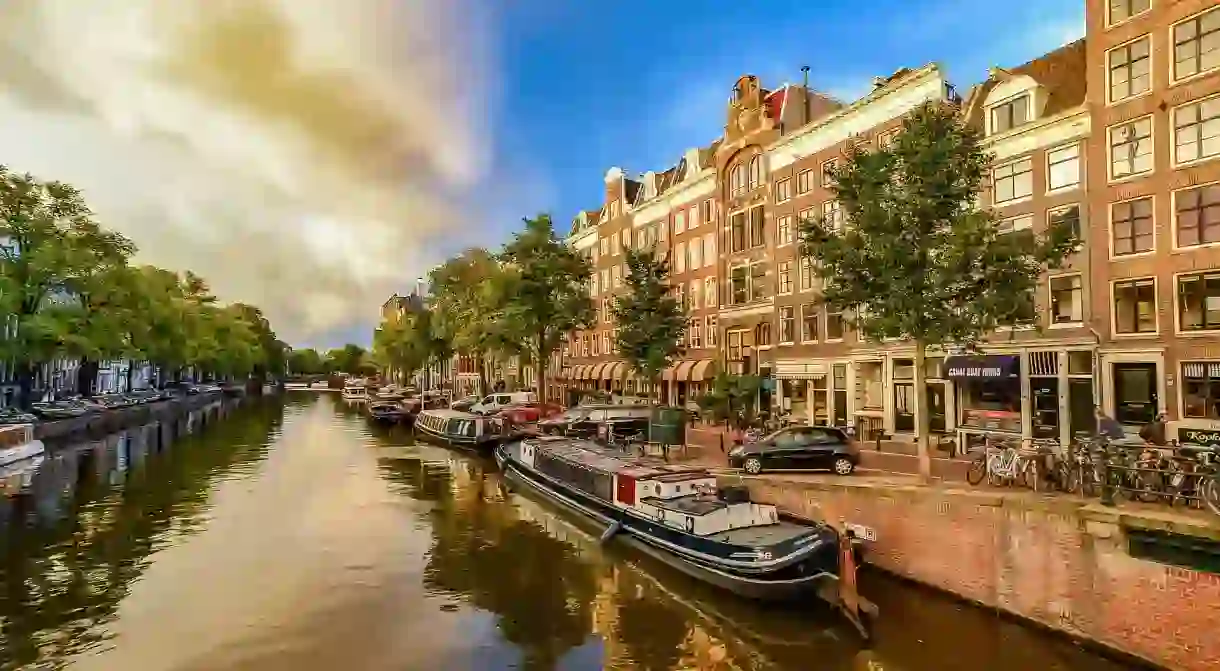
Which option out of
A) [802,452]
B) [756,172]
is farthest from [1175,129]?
[756,172]

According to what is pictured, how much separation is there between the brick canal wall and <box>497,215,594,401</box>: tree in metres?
36.3

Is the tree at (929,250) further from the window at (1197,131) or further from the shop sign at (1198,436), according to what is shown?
the window at (1197,131)

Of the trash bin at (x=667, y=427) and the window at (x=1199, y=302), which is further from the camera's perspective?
the trash bin at (x=667, y=427)

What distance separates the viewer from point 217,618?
18.4m

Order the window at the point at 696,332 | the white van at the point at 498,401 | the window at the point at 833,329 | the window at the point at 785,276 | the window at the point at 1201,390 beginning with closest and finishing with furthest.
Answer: the window at the point at 1201,390, the window at the point at 833,329, the window at the point at 785,276, the window at the point at 696,332, the white van at the point at 498,401

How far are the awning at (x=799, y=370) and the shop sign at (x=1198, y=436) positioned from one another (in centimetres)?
1825

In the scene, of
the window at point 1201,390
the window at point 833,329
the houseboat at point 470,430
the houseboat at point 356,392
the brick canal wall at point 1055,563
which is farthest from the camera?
the houseboat at point 356,392

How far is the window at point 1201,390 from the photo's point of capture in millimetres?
24406

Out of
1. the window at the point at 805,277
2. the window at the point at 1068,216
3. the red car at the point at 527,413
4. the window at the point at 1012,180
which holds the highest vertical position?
the window at the point at 1012,180

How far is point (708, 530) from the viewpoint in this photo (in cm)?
2042

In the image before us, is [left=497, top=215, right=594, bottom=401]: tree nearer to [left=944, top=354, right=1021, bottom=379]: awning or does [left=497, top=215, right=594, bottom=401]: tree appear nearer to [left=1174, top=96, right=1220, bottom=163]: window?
[left=944, top=354, right=1021, bottom=379]: awning

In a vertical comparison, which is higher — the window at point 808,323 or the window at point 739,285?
the window at point 739,285

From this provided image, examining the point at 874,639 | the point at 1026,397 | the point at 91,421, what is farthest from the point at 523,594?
the point at 91,421

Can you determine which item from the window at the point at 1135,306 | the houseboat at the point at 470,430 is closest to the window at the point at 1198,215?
the window at the point at 1135,306
